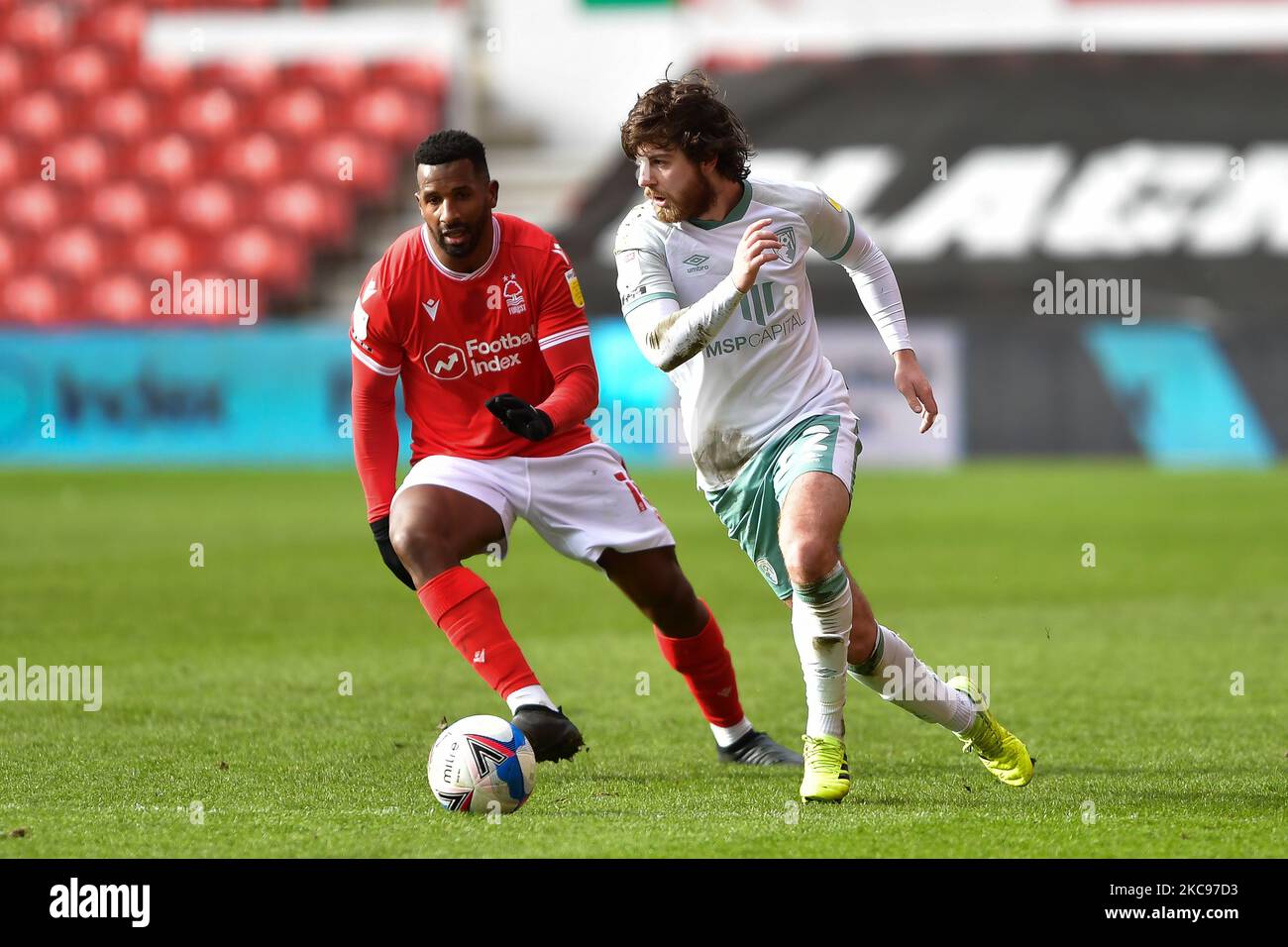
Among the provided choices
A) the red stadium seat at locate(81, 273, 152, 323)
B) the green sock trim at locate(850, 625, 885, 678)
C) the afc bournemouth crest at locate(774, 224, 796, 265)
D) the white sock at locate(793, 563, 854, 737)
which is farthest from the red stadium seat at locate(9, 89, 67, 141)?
the white sock at locate(793, 563, 854, 737)

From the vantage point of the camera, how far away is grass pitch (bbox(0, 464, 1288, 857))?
4633mm

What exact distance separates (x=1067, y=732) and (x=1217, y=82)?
665 inches

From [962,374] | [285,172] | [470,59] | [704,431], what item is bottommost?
[704,431]

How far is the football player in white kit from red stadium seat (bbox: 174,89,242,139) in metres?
21.6

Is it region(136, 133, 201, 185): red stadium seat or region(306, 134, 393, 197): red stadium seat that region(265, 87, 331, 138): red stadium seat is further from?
region(136, 133, 201, 185): red stadium seat

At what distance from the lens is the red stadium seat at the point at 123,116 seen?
85.1 feet

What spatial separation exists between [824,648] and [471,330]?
1518 mm

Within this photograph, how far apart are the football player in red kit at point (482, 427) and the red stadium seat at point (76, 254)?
2012 centimetres

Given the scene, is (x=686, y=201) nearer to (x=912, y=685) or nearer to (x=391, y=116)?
(x=912, y=685)

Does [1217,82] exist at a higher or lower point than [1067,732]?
higher

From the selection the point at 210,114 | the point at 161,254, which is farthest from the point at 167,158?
the point at 161,254

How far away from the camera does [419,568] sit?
17.7 feet
